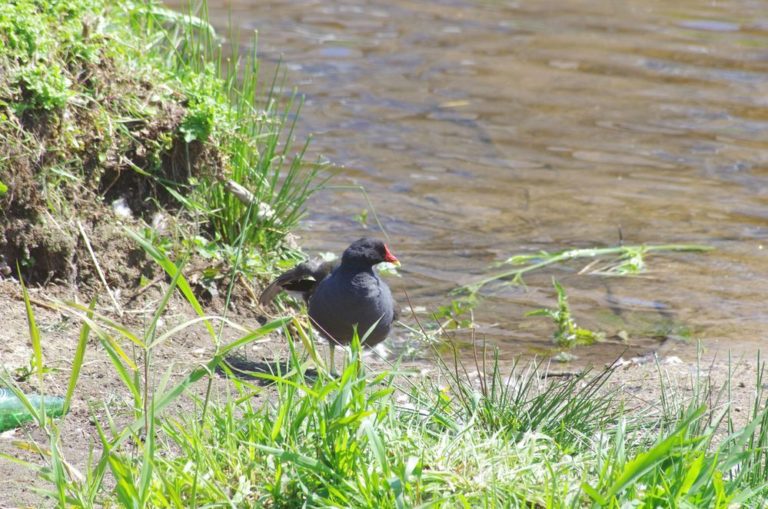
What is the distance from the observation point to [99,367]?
15.4 feet

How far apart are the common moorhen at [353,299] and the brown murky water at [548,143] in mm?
1015

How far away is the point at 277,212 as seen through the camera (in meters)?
6.00

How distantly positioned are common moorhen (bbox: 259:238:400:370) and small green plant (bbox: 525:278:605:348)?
45.3 inches

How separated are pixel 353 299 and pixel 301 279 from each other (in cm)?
60

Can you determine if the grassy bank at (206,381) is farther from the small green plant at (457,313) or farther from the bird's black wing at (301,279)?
the bird's black wing at (301,279)

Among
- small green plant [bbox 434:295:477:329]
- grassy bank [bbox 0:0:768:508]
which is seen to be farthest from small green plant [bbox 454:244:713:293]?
grassy bank [bbox 0:0:768:508]

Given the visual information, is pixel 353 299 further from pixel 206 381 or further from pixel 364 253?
pixel 206 381

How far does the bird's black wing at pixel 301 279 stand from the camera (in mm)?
5629

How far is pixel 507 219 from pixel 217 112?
318 centimetres

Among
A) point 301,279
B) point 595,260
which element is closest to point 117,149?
point 301,279

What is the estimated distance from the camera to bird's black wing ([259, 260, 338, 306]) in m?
5.63

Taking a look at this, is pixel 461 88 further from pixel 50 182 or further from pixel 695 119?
pixel 50 182

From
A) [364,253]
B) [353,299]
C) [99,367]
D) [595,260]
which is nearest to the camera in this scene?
[99,367]

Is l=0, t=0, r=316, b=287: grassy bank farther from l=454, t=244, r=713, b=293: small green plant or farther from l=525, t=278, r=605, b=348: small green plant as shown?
l=454, t=244, r=713, b=293: small green plant
